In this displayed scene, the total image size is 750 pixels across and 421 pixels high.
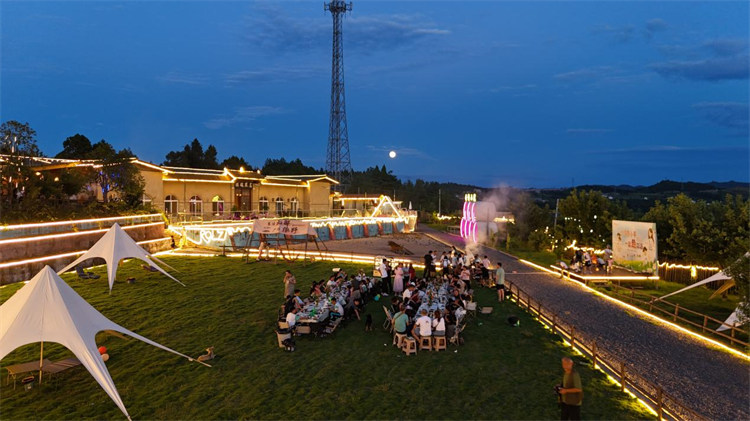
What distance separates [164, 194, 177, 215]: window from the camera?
110 feet

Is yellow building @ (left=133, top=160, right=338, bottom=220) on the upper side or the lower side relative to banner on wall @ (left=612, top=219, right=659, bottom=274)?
upper

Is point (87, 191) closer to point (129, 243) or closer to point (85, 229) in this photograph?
point (85, 229)

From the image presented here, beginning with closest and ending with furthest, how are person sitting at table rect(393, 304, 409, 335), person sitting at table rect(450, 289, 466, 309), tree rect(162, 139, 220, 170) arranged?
1. person sitting at table rect(393, 304, 409, 335)
2. person sitting at table rect(450, 289, 466, 309)
3. tree rect(162, 139, 220, 170)

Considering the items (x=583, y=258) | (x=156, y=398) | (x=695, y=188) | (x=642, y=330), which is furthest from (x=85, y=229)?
(x=695, y=188)

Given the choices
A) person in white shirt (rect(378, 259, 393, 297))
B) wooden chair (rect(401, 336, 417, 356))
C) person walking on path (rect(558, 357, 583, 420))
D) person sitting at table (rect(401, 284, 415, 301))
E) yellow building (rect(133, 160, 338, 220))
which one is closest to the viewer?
person walking on path (rect(558, 357, 583, 420))

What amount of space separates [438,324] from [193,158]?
205 ft

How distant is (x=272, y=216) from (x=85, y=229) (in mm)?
15814

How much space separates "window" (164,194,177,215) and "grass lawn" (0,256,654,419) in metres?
19.0

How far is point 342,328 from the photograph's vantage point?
1351 cm

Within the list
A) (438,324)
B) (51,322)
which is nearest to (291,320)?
(438,324)

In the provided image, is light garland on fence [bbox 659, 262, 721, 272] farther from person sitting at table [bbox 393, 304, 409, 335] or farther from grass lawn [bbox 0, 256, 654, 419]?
person sitting at table [bbox 393, 304, 409, 335]

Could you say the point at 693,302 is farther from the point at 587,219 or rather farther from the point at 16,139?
the point at 16,139

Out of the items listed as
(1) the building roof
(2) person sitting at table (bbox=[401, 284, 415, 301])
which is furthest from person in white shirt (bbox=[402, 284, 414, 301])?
(1) the building roof

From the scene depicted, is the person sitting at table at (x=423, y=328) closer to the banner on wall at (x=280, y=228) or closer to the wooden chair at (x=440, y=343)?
the wooden chair at (x=440, y=343)
